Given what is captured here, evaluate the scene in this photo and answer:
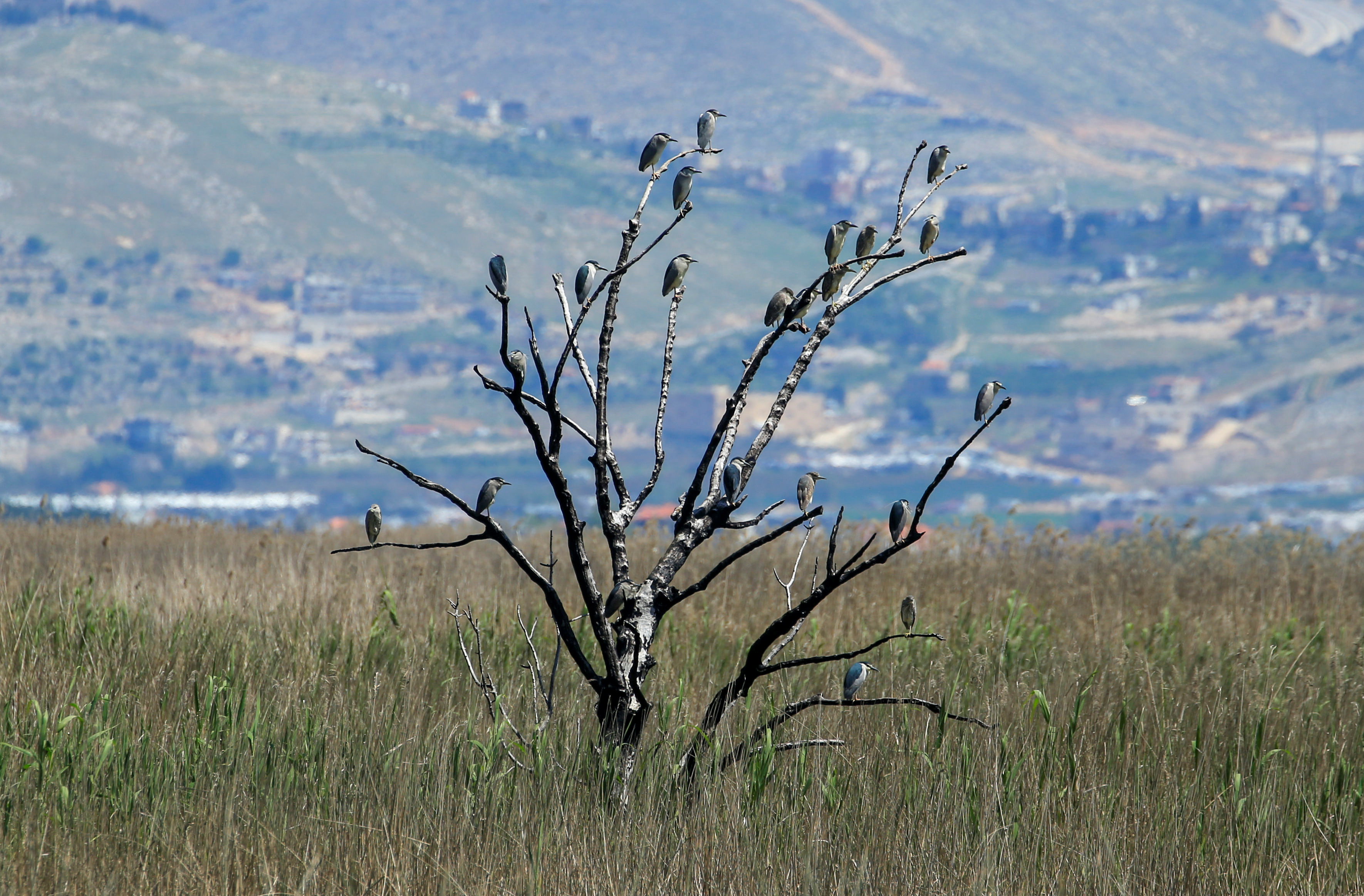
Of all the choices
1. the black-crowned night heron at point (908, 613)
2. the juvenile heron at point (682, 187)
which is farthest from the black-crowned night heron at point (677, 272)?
the black-crowned night heron at point (908, 613)

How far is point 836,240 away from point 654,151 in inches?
25.9

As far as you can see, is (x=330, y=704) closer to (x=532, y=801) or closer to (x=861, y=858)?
(x=532, y=801)

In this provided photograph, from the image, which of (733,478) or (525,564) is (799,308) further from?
(525,564)

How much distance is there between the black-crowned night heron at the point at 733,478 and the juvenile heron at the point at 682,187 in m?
0.80

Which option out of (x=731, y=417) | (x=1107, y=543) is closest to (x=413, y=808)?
(x=731, y=417)

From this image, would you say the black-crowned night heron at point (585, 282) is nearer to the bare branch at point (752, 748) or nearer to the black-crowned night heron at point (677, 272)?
the black-crowned night heron at point (677, 272)

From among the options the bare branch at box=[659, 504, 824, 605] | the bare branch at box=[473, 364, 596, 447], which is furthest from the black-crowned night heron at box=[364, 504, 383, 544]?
the bare branch at box=[659, 504, 824, 605]

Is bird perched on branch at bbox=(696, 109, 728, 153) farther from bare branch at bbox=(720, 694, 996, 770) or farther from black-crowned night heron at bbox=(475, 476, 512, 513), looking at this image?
→ bare branch at bbox=(720, 694, 996, 770)

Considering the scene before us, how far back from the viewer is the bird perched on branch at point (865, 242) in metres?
3.85

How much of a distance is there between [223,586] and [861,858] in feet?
16.2

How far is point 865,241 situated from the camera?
3.88m

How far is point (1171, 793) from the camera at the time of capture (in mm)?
3988

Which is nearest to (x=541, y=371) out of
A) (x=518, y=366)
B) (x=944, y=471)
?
(x=518, y=366)

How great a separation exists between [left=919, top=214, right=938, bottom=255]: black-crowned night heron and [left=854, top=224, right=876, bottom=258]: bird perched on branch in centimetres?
20
